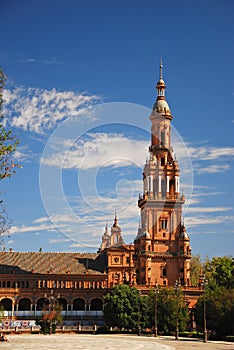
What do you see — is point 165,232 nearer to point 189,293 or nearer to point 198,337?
point 189,293

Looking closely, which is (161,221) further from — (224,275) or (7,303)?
(7,303)

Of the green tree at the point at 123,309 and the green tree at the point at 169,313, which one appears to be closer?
the green tree at the point at 169,313

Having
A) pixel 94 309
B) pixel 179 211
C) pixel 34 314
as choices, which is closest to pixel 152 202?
pixel 179 211

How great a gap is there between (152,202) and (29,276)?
29.1 meters

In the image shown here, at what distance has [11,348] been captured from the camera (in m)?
51.5

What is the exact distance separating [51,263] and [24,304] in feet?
34.4

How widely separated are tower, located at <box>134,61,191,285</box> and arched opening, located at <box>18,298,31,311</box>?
22.5 metres

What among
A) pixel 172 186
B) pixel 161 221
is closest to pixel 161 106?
pixel 172 186

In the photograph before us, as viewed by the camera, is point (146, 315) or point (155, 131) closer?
point (146, 315)

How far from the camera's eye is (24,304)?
108500 mm

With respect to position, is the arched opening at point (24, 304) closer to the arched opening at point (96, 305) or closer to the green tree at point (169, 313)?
the arched opening at point (96, 305)

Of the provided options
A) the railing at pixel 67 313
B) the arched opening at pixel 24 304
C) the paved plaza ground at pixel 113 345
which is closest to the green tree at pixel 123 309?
the railing at pixel 67 313

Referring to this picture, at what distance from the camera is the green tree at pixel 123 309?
288 feet

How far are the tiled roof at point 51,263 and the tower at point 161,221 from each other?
31.7 feet
